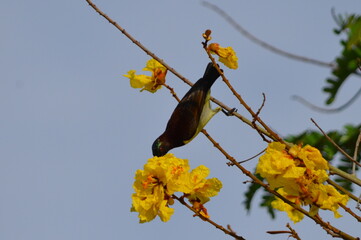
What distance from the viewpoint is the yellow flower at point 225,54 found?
2.99 meters

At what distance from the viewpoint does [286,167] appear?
2359 millimetres

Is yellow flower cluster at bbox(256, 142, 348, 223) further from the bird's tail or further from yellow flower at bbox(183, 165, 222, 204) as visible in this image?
the bird's tail

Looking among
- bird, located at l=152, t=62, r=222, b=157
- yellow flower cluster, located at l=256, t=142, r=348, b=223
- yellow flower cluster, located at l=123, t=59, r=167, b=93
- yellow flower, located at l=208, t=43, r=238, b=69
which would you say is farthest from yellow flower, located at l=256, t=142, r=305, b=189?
bird, located at l=152, t=62, r=222, b=157

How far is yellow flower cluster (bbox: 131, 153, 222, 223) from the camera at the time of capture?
2.45m

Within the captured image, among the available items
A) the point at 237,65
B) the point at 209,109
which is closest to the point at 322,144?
→ the point at 209,109

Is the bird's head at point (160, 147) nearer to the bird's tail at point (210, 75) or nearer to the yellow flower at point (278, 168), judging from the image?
the bird's tail at point (210, 75)

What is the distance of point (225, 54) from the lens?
2.99 meters

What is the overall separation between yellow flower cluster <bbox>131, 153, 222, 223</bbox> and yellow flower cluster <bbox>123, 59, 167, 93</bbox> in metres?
0.87

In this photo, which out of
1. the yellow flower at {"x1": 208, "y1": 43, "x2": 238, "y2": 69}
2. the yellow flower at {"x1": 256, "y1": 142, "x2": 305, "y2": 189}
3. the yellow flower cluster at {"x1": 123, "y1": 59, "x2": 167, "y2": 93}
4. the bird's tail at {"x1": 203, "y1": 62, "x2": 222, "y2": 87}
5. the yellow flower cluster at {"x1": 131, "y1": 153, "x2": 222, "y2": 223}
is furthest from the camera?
the bird's tail at {"x1": 203, "y1": 62, "x2": 222, "y2": 87}

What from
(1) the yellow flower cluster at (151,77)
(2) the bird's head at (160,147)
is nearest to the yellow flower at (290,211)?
(1) the yellow flower cluster at (151,77)

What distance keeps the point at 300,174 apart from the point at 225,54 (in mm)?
877

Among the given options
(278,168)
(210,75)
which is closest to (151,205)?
(278,168)

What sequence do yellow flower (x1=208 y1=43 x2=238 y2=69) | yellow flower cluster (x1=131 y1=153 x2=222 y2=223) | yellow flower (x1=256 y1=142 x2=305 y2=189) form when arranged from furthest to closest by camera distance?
yellow flower (x1=208 y1=43 x2=238 y2=69) < yellow flower cluster (x1=131 y1=153 x2=222 y2=223) < yellow flower (x1=256 y1=142 x2=305 y2=189)

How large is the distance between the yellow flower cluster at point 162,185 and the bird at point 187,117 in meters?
1.51
